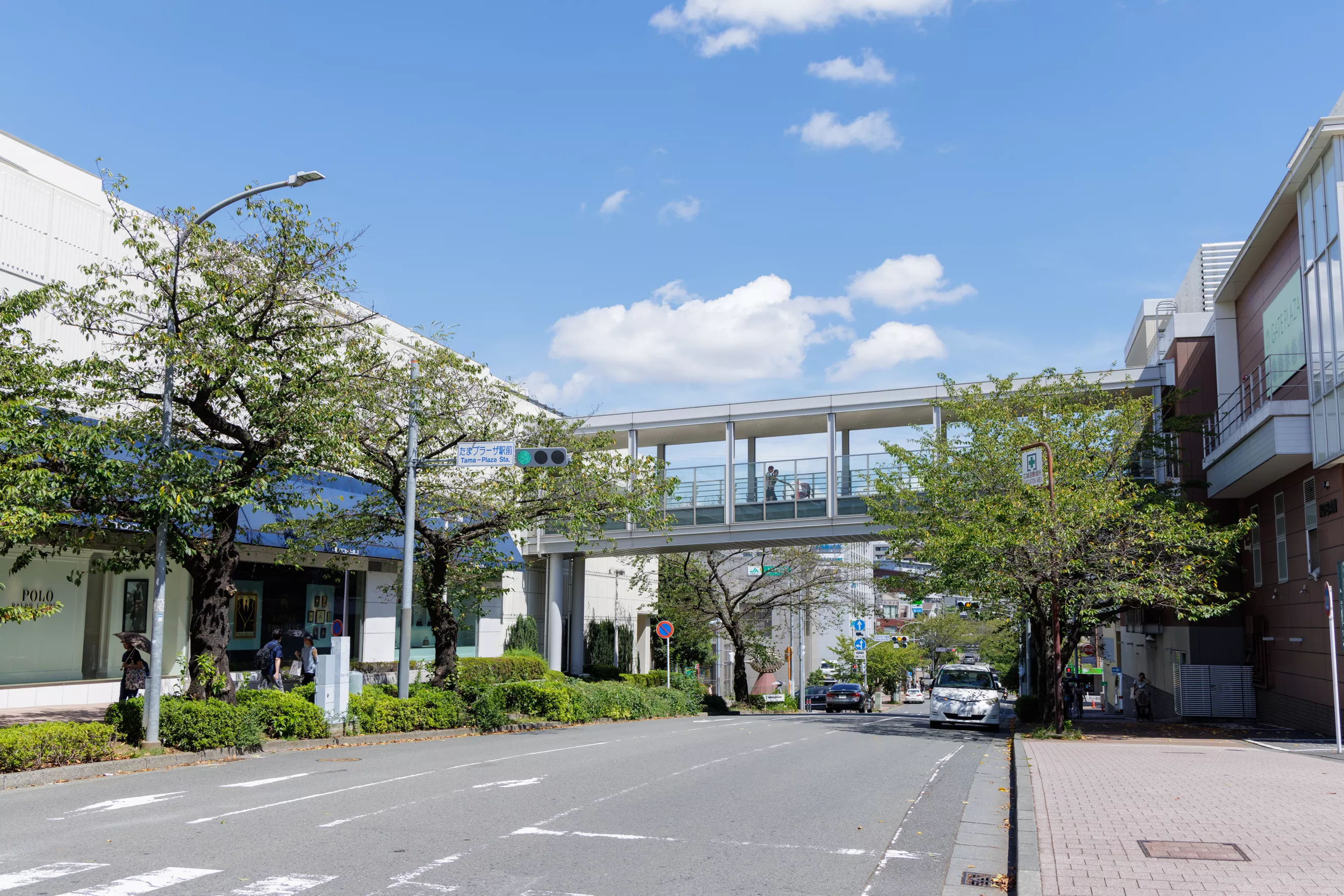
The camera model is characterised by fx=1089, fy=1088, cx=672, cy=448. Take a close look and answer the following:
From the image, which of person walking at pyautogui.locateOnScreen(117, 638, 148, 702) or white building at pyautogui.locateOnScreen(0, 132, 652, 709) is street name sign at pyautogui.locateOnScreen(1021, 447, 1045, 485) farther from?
person walking at pyautogui.locateOnScreen(117, 638, 148, 702)

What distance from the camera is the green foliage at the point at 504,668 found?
31000 millimetres

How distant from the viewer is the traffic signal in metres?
19.4

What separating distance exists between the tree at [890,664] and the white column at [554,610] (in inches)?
1713

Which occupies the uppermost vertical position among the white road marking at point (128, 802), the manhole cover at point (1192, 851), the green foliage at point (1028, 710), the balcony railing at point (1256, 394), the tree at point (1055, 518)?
the balcony railing at point (1256, 394)

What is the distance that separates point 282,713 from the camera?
1747cm

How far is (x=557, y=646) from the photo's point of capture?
37.4 m

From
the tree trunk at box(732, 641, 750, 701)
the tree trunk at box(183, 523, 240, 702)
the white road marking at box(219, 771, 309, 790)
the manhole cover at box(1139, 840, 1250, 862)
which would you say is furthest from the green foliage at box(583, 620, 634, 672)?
the manhole cover at box(1139, 840, 1250, 862)

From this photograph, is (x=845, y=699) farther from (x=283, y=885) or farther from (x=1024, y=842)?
(x=283, y=885)

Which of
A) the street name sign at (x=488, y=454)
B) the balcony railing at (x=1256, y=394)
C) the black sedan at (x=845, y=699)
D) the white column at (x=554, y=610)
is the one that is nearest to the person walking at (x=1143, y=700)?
the black sedan at (x=845, y=699)

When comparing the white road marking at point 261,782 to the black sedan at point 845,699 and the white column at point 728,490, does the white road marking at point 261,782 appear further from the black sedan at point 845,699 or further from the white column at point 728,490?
the black sedan at point 845,699

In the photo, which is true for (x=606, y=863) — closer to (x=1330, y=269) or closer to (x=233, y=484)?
(x=233, y=484)

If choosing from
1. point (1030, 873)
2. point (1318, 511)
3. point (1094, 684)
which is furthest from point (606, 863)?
point (1094, 684)

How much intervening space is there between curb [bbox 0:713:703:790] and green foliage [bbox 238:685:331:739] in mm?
205

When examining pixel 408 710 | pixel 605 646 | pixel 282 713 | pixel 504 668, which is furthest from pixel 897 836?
pixel 605 646
